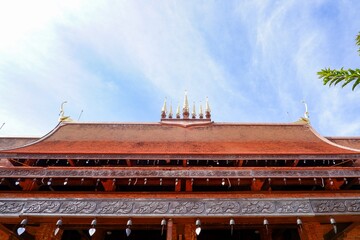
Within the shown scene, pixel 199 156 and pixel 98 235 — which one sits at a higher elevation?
pixel 199 156

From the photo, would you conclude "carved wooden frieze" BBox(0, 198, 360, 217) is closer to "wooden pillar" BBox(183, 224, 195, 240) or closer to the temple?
the temple

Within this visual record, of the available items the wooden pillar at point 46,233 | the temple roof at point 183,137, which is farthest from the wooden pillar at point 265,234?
the wooden pillar at point 46,233

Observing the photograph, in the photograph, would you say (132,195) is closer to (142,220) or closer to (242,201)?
(142,220)

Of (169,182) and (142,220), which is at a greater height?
(169,182)

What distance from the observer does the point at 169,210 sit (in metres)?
5.54

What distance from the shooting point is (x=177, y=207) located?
18.4ft

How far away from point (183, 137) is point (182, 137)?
0.15 feet

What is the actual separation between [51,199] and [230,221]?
13.8 ft

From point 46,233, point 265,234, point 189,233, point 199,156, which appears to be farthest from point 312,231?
point 46,233

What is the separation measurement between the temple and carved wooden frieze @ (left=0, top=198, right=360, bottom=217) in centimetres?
2

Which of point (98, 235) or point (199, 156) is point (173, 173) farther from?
point (98, 235)

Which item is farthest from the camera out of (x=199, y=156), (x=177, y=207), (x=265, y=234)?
(x=265, y=234)

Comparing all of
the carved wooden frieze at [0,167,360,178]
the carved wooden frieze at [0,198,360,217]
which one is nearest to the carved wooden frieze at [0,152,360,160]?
the carved wooden frieze at [0,167,360,178]

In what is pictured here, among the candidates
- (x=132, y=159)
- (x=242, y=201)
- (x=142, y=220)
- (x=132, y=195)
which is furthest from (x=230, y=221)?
(x=132, y=159)
